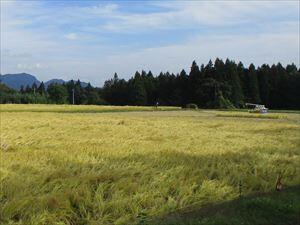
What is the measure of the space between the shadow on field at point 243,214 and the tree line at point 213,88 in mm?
85489

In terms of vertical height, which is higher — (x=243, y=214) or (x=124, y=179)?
(x=124, y=179)

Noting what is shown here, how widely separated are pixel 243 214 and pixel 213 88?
97.9 m

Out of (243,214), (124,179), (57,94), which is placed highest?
(57,94)

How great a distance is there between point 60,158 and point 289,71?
348 ft

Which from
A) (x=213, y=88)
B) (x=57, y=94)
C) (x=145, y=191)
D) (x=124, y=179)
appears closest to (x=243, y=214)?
(x=145, y=191)

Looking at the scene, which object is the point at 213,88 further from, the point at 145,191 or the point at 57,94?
the point at 145,191

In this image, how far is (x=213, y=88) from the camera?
10481 cm

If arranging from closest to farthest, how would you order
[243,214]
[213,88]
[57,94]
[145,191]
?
[243,214], [145,191], [213,88], [57,94]

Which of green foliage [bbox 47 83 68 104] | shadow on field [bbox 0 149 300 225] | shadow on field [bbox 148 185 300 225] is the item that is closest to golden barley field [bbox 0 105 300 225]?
shadow on field [bbox 0 149 300 225]

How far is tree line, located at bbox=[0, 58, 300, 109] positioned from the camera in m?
101

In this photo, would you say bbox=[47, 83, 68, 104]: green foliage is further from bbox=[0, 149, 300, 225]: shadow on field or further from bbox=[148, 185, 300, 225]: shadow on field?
bbox=[148, 185, 300, 225]: shadow on field

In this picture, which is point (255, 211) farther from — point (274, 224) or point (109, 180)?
point (109, 180)

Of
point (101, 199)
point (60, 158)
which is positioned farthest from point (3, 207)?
point (60, 158)

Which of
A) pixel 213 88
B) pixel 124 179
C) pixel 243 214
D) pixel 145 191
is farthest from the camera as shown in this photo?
pixel 213 88
